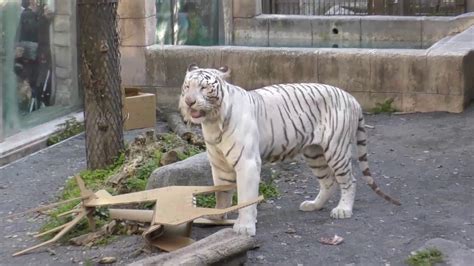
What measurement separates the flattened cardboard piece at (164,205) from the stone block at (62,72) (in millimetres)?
4649

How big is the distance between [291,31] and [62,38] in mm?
5159

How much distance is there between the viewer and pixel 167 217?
21.2 feet

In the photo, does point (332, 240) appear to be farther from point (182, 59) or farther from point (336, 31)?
point (336, 31)

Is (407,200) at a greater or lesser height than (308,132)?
lesser

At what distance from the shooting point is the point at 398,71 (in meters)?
11.2

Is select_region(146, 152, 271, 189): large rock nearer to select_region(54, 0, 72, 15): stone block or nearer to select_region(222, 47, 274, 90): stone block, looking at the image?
select_region(222, 47, 274, 90): stone block

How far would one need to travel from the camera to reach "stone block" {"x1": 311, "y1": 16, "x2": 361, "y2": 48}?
1553 centimetres

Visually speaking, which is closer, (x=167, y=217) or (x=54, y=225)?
(x=167, y=217)

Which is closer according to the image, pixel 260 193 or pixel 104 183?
pixel 260 193

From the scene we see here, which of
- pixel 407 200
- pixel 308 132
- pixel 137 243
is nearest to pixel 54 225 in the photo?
pixel 137 243

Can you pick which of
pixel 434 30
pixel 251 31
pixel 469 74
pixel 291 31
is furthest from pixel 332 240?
pixel 251 31

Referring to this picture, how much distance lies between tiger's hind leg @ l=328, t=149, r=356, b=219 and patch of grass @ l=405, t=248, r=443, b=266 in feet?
3.39

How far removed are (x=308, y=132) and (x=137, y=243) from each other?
1.41 meters

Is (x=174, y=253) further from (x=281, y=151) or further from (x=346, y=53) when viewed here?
(x=346, y=53)
